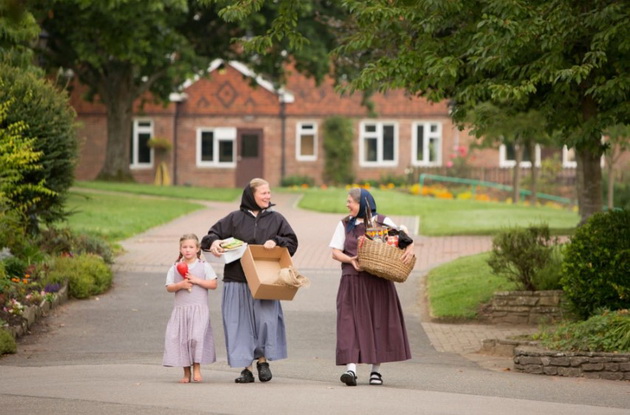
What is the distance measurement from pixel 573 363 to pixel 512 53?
122 inches

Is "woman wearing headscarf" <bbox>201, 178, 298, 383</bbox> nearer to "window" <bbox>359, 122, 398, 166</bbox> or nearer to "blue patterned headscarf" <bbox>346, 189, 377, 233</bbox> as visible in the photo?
"blue patterned headscarf" <bbox>346, 189, 377, 233</bbox>

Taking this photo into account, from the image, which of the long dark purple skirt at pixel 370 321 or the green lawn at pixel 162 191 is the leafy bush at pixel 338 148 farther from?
the long dark purple skirt at pixel 370 321

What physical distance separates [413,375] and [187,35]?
29304 millimetres

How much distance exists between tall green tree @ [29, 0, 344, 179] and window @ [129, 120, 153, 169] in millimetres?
7150

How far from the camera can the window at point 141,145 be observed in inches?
2012

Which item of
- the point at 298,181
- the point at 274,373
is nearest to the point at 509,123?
the point at 274,373

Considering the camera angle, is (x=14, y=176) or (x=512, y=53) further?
(x=14, y=176)

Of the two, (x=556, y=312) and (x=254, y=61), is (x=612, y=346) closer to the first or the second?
(x=556, y=312)

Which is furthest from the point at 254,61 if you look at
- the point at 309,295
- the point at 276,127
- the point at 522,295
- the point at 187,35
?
the point at 522,295

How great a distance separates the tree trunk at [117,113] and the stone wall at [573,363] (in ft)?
101

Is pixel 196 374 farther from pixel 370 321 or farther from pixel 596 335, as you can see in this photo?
pixel 596 335

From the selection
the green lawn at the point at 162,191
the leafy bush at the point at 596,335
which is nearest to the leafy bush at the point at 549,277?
the leafy bush at the point at 596,335

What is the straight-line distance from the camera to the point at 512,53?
1241cm

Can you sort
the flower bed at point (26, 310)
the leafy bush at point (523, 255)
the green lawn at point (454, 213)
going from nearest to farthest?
1. the flower bed at point (26, 310)
2. the leafy bush at point (523, 255)
3. the green lawn at point (454, 213)
